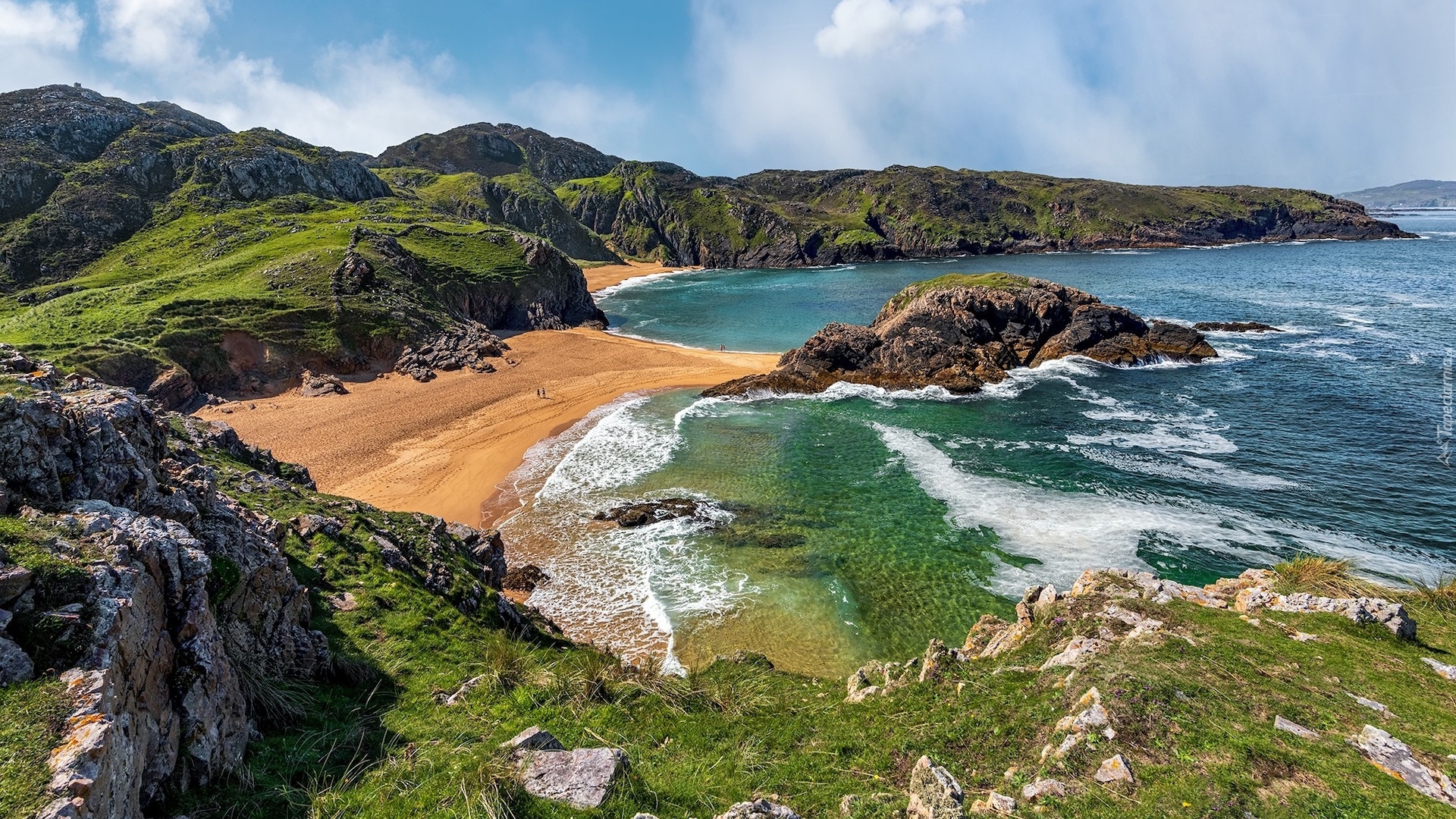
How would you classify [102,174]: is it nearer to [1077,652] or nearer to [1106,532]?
[1077,652]

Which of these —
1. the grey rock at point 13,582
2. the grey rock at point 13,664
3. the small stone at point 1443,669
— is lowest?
the small stone at point 1443,669

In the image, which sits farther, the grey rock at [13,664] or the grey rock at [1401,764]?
the grey rock at [1401,764]

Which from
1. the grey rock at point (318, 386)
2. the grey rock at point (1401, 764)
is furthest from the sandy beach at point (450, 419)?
the grey rock at point (1401, 764)

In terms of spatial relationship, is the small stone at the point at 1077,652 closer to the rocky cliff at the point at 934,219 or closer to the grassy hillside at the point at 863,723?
the grassy hillside at the point at 863,723

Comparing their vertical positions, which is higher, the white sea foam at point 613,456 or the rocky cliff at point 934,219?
the rocky cliff at point 934,219

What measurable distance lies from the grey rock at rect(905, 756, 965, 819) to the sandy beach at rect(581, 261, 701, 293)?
4137 inches

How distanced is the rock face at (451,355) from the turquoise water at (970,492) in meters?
16.3

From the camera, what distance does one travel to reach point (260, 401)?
39.6 metres

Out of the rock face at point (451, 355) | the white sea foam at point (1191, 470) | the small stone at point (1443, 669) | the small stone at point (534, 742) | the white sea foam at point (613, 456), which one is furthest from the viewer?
the rock face at point (451, 355)

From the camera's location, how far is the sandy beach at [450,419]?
95.8ft

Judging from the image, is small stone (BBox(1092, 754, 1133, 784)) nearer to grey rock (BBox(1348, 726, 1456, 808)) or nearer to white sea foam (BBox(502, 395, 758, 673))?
grey rock (BBox(1348, 726, 1456, 808))

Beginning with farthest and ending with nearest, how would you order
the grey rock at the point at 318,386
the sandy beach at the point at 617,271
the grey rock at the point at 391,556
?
the sandy beach at the point at 617,271, the grey rock at the point at 318,386, the grey rock at the point at 391,556

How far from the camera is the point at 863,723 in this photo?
10.5 m

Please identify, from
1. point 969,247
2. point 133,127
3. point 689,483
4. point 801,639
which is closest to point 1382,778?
point 801,639
